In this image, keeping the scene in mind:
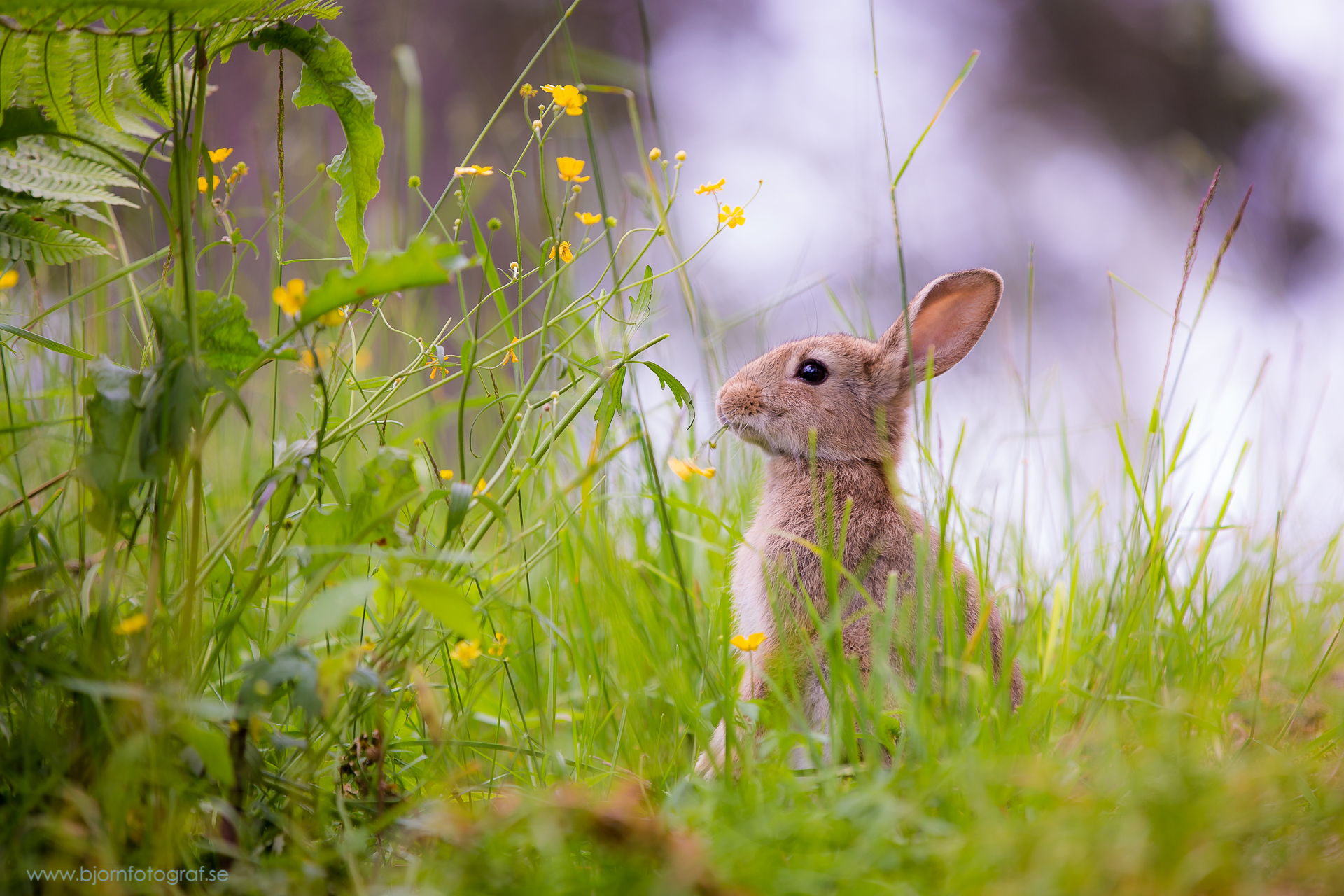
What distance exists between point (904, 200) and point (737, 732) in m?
6.37

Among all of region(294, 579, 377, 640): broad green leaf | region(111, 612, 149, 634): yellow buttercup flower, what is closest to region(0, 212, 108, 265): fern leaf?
region(111, 612, 149, 634): yellow buttercup flower

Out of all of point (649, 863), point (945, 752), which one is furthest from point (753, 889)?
point (945, 752)

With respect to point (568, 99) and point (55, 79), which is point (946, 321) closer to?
point (568, 99)

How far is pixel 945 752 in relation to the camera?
202 centimetres

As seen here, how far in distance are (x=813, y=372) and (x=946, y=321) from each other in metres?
0.60

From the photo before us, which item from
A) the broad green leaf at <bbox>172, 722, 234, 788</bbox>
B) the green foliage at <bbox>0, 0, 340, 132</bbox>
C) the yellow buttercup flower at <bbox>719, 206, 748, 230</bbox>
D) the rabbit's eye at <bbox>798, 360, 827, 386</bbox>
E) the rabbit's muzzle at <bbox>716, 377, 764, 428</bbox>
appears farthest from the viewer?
the rabbit's eye at <bbox>798, 360, 827, 386</bbox>

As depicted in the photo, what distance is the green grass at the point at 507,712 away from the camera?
1.55 metres

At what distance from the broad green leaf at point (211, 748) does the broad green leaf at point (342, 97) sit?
46.7 inches

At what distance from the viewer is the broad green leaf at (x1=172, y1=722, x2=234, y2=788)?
5.09ft

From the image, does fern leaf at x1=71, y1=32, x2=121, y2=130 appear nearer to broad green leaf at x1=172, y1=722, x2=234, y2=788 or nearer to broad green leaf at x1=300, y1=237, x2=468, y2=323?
broad green leaf at x1=300, y1=237, x2=468, y2=323

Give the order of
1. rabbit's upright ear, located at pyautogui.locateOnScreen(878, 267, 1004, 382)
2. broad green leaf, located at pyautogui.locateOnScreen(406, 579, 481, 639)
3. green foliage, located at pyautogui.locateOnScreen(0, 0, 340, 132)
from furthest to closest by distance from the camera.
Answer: rabbit's upright ear, located at pyautogui.locateOnScreen(878, 267, 1004, 382)
green foliage, located at pyautogui.locateOnScreen(0, 0, 340, 132)
broad green leaf, located at pyautogui.locateOnScreen(406, 579, 481, 639)

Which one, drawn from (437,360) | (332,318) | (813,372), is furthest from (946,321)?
(332,318)

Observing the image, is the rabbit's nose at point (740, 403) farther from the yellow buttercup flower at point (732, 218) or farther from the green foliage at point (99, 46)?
the green foliage at point (99, 46)

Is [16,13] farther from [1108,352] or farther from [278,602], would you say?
[1108,352]
